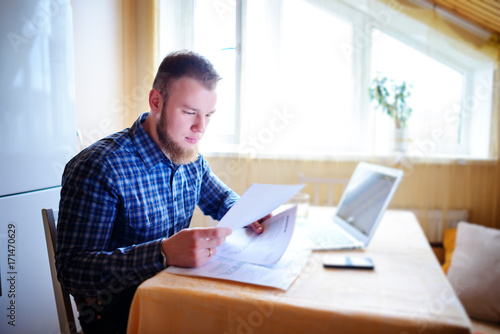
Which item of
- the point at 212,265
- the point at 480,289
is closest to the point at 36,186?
the point at 212,265

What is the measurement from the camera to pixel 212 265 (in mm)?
853

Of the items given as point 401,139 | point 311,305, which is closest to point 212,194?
point 311,305

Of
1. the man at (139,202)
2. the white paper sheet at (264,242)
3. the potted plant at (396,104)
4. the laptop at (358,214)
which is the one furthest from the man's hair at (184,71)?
the potted plant at (396,104)

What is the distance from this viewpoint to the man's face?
3.56ft

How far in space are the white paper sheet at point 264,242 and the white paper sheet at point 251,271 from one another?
0.08 ft

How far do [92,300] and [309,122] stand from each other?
1846mm

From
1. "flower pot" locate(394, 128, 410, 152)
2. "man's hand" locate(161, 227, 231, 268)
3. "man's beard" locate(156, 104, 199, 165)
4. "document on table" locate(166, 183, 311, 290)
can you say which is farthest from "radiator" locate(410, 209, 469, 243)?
"man's hand" locate(161, 227, 231, 268)

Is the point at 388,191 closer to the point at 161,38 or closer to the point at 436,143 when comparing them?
the point at 436,143

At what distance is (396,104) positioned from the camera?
221 cm

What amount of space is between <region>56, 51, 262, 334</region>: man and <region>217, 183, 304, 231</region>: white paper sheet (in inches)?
1.5

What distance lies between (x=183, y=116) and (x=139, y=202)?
29 centimetres

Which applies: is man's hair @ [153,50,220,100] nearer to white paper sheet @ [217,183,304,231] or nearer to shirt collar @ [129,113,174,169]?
shirt collar @ [129,113,174,169]

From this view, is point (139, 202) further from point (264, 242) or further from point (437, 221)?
point (437, 221)

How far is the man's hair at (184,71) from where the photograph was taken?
109 cm
